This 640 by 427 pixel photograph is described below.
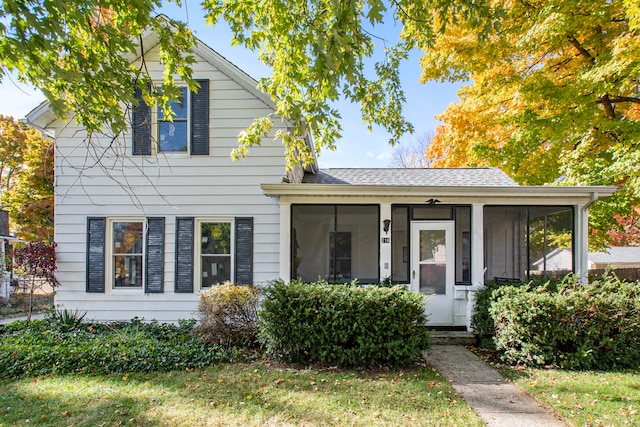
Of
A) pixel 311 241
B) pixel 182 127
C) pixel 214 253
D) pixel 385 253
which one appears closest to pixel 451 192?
pixel 385 253

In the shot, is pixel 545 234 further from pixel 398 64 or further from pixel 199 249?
pixel 199 249

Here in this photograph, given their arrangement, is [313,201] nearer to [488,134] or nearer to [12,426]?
[12,426]

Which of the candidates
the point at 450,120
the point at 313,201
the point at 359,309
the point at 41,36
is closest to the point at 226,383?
the point at 359,309

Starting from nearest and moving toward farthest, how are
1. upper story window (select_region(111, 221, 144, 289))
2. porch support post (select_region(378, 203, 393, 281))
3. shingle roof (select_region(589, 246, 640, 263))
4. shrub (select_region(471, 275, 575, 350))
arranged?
shrub (select_region(471, 275, 575, 350)) → porch support post (select_region(378, 203, 393, 281)) → upper story window (select_region(111, 221, 144, 289)) → shingle roof (select_region(589, 246, 640, 263))

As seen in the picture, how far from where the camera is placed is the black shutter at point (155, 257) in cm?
734

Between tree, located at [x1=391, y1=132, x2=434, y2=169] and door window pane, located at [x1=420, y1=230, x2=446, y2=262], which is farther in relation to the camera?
tree, located at [x1=391, y1=132, x2=434, y2=169]

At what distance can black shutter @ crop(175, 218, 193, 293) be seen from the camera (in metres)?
7.30

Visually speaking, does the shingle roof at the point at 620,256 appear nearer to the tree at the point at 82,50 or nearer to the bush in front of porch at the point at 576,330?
the bush in front of porch at the point at 576,330

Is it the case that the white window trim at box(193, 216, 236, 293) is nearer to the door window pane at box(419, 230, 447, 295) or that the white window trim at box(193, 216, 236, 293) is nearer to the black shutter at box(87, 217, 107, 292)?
the black shutter at box(87, 217, 107, 292)

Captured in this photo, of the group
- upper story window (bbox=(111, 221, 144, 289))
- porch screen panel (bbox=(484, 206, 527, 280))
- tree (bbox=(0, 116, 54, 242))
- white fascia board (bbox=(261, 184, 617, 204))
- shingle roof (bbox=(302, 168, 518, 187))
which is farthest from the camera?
tree (bbox=(0, 116, 54, 242))

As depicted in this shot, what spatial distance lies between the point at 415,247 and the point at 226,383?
4416 mm

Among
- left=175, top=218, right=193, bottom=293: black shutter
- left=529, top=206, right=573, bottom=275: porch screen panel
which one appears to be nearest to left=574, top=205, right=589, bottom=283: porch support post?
left=529, top=206, right=573, bottom=275: porch screen panel

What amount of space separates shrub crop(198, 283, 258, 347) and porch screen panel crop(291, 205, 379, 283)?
1444 millimetres

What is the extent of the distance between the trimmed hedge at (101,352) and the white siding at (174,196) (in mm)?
866
